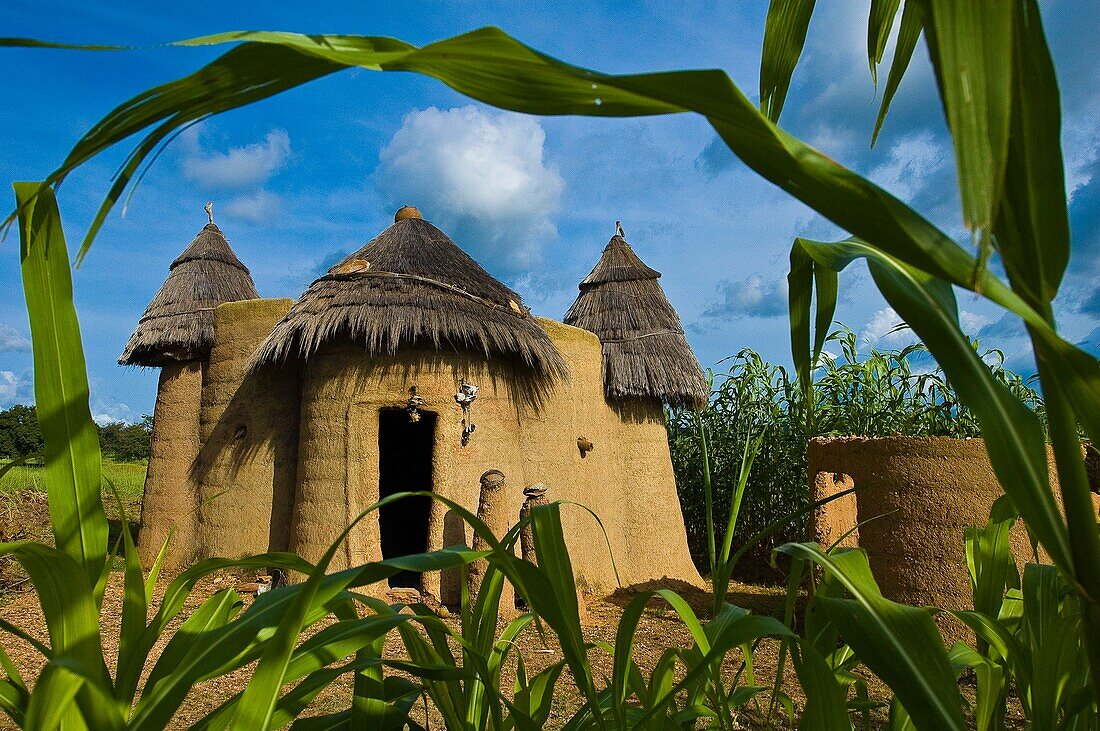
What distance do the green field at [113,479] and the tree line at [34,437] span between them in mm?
706

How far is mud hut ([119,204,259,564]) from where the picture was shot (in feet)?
23.8

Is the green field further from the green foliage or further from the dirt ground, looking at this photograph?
the green foliage

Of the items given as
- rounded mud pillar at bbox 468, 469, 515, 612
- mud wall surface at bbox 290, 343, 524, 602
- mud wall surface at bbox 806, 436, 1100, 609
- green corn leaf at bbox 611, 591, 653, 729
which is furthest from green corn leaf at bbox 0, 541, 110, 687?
mud wall surface at bbox 290, 343, 524, 602

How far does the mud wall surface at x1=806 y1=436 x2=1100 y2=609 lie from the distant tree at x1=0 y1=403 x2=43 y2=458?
780 inches

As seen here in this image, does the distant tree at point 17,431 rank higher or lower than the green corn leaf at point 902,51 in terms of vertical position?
higher

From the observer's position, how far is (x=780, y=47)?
2.59ft

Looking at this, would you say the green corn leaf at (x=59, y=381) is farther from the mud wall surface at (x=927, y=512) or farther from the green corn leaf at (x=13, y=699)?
the mud wall surface at (x=927, y=512)

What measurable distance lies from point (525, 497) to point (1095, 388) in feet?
19.4

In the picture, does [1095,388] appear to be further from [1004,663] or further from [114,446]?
[114,446]

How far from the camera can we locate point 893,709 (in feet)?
4.72

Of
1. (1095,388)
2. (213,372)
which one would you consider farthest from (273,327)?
(1095,388)

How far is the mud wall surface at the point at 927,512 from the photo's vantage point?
4336mm

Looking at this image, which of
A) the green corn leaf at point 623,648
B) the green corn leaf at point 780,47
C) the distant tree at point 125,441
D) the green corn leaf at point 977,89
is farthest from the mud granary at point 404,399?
the distant tree at point 125,441

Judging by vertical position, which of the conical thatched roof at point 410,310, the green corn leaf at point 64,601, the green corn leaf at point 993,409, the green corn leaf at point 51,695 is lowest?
the green corn leaf at point 51,695
